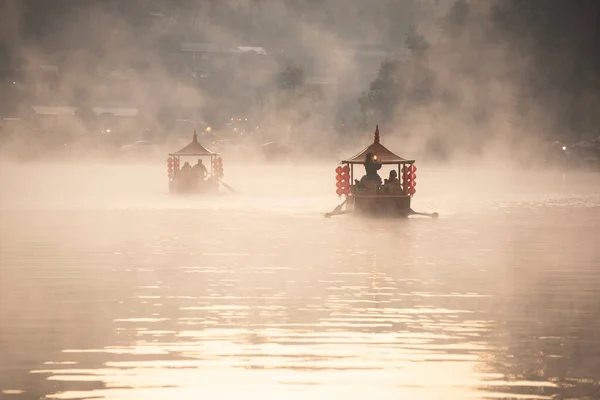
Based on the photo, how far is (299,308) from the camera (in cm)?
1616

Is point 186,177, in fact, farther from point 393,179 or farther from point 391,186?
point 393,179

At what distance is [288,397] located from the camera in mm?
10414

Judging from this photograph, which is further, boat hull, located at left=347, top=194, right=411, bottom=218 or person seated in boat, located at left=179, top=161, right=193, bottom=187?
person seated in boat, located at left=179, top=161, right=193, bottom=187

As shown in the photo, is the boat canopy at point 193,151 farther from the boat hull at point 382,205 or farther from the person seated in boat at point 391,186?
the person seated in boat at point 391,186

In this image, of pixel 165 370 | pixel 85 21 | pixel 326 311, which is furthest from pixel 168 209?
pixel 85 21

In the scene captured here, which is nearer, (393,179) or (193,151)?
(393,179)

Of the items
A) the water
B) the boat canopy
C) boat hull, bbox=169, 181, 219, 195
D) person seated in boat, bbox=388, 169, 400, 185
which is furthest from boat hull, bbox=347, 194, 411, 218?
the boat canopy

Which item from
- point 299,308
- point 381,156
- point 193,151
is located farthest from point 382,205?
point 299,308

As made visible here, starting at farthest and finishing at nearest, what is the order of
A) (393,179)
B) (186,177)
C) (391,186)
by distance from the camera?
(186,177)
(391,186)
(393,179)

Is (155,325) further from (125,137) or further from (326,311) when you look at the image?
(125,137)

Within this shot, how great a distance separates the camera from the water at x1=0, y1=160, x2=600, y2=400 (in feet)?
36.7

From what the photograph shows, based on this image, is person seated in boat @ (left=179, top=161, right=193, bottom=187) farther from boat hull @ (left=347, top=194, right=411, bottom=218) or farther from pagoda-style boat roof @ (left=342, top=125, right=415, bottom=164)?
pagoda-style boat roof @ (left=342, top=125, right=415, bottom=164)

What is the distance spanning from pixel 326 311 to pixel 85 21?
112 meters

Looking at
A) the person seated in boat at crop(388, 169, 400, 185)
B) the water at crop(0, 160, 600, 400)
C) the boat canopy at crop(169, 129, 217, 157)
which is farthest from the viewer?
the boat canopy at crop(169, 129, 217, 157)
